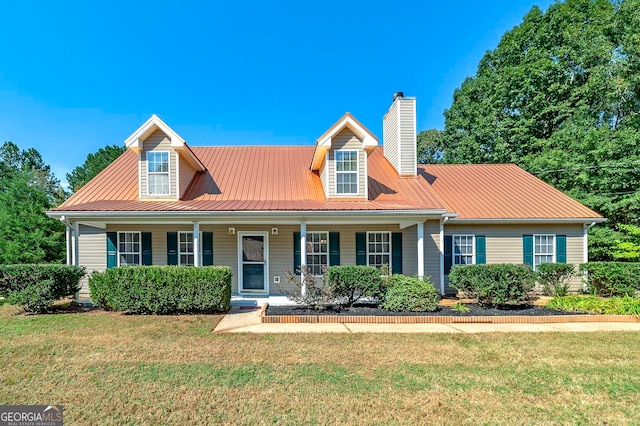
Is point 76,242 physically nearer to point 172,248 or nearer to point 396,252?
point 172,248

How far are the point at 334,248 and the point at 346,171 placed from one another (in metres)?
Answer: 2.67

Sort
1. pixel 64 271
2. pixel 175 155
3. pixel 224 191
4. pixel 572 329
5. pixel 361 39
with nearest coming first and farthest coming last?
1. pixel 572 329
2. pixel 64 271
3. pixel 175 155
4. pixel 224 191
5. pixel 361 39

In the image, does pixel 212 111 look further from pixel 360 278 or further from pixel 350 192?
pixel 360 278

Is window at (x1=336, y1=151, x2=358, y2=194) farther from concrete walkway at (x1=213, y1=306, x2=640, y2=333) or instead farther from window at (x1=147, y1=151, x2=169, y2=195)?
window at (x1=147, y1=151, x2=169, y2=195)

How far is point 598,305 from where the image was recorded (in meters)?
8.44

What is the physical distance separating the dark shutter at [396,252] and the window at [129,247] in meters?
8.57

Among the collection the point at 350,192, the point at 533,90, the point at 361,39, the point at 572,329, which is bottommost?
the point at 572,329

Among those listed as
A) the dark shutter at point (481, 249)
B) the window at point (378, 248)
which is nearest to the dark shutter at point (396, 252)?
the window at point (378, 248)

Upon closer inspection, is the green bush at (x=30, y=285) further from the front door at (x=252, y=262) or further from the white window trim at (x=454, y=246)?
the white window trim at (x=454, y=246)

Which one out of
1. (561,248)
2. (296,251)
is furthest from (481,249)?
(296,251)

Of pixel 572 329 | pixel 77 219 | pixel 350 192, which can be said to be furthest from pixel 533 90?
pixel 77 219

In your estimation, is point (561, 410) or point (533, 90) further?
point (533, 90)

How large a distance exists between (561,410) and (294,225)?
341 inches

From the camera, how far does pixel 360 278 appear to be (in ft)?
28.2
